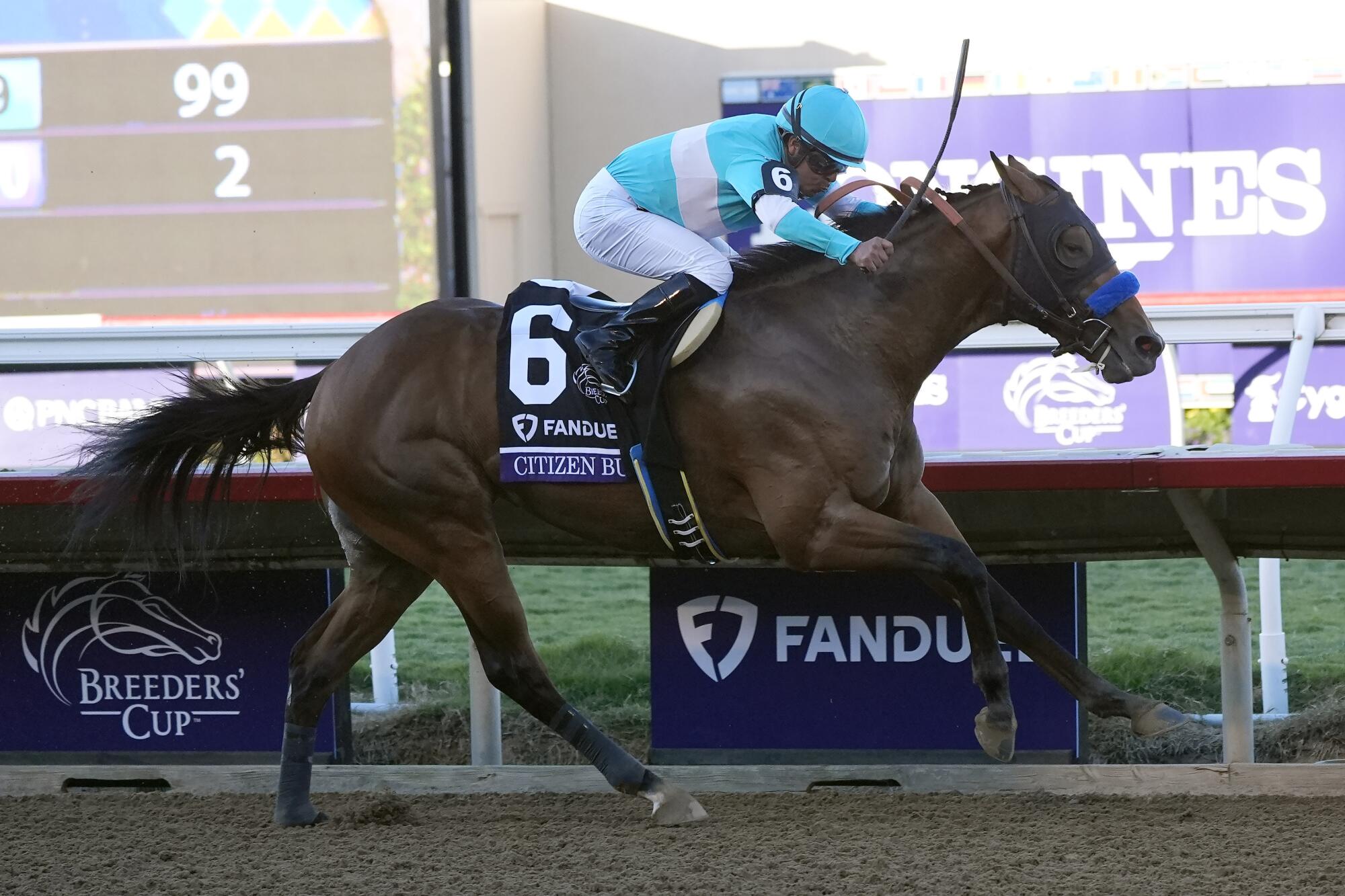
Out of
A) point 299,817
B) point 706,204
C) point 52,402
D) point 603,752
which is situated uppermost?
point 706,204

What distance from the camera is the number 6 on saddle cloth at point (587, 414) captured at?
346 cm

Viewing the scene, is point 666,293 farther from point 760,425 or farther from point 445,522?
point 445,522

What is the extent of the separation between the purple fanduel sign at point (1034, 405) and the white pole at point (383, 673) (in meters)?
3.65

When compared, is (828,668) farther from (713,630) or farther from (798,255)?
(798,255)

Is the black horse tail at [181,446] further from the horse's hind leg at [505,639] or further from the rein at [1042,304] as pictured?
the rein at [1042,304]

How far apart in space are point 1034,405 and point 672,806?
4857 millimetres

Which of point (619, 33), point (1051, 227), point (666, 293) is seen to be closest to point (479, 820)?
point (666, 293)

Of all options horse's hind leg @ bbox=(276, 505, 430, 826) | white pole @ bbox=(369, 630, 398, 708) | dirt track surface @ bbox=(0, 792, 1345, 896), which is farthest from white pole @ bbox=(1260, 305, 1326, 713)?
white pole @ bbox=(369, 630, 398, 708)

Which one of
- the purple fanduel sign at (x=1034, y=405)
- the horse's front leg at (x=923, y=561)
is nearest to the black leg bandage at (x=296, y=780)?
the horse's front leg at (x=923, y=561)

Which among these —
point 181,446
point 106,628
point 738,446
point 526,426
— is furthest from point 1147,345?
point 106,628

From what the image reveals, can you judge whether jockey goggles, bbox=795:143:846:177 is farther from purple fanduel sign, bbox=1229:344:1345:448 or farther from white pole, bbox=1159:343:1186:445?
purple fanduel sign, bbox=1229:344:1345:448

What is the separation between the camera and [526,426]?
356cm

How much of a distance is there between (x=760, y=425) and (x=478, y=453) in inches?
27.0

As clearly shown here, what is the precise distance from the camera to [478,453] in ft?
11.9
